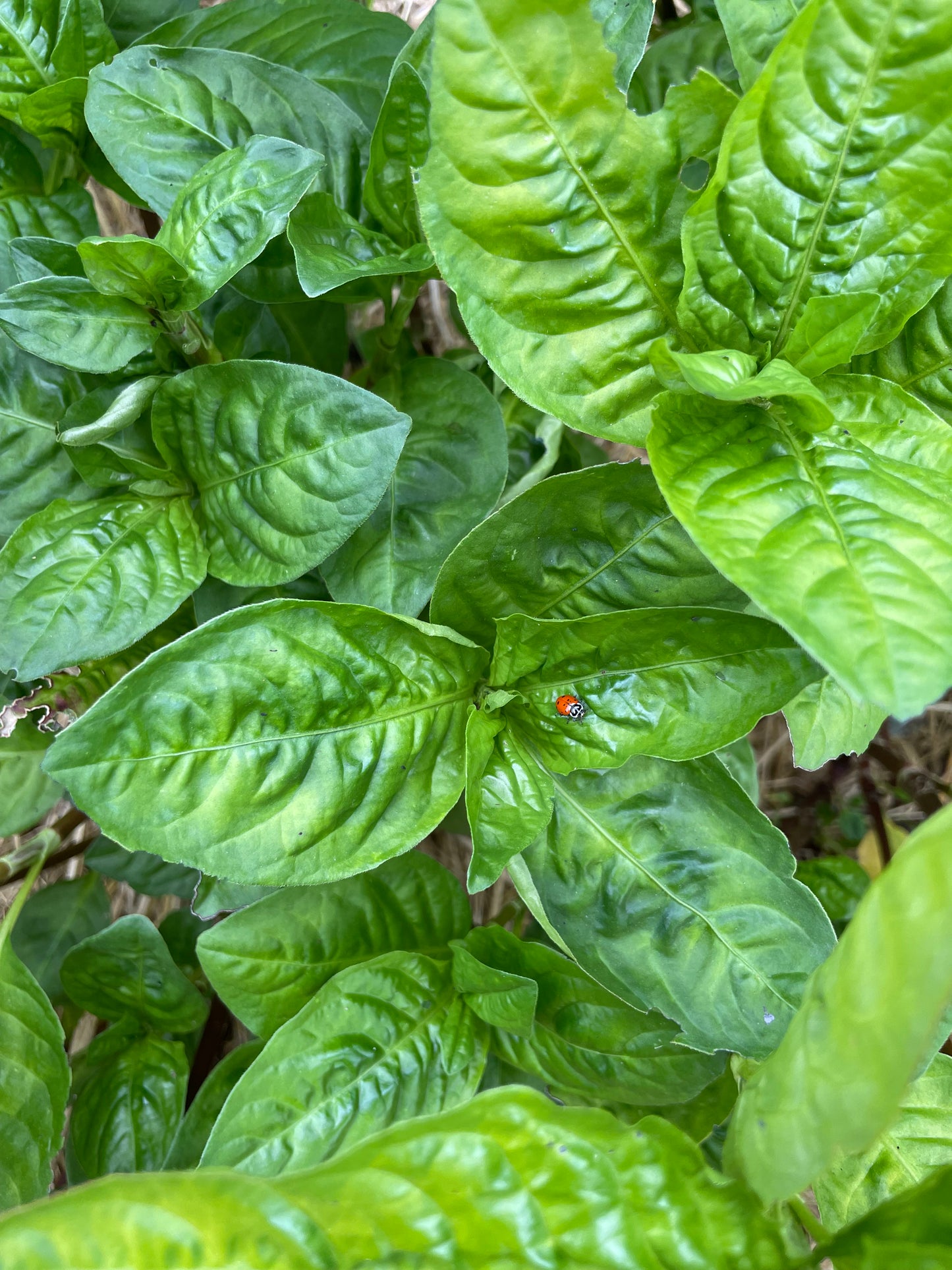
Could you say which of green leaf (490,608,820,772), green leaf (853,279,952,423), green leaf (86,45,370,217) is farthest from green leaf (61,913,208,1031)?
green leaf (853,279,952,423)

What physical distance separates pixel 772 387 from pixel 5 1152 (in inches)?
40.4

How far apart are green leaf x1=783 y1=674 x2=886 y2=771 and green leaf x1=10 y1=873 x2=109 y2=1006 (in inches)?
38.6

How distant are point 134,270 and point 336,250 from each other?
0.68ft

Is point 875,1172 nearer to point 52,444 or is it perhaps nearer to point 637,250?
point 637,250

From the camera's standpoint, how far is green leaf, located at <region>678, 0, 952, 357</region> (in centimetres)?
65

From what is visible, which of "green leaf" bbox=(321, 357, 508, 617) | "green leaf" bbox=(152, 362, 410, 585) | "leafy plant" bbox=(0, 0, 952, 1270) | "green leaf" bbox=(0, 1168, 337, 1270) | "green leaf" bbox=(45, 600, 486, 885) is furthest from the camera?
"green leaf" bbox=(321, 357, 508, 617)

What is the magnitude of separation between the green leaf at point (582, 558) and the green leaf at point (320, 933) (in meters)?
0.33

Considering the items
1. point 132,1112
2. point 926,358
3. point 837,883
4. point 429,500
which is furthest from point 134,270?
point 837,883

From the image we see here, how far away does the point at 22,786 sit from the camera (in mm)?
1152

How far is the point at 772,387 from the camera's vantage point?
2.26ft

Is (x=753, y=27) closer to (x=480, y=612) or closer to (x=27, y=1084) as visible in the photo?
(x=480, y=612)

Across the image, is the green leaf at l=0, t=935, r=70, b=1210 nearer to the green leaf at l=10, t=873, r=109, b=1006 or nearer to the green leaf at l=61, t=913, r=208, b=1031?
Result: the green leaf at l=61, t=913, r=208, b=1031

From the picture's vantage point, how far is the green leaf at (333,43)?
1.13m

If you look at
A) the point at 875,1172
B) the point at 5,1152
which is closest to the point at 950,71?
the point at 875,1172
